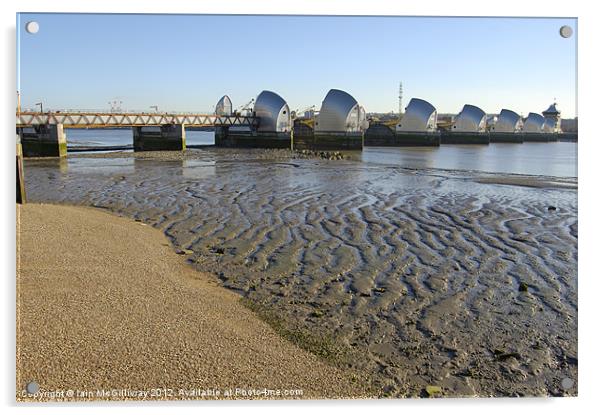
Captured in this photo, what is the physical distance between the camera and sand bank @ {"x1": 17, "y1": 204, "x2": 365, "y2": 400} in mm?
3516

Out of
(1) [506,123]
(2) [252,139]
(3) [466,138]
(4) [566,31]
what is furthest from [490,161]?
(1) [506,123]

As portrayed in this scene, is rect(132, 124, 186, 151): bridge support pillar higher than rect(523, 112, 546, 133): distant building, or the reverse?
rect(523, 112, 546, 133): distant building

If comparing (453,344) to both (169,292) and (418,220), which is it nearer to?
(169,292)

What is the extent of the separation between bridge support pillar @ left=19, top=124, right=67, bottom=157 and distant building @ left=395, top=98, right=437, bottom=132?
34186mm

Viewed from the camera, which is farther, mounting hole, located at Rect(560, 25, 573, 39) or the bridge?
the bridge

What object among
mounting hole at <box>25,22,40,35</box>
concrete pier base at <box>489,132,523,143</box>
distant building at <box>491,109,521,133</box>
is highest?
distant building at <box>491,109,521,133</box>

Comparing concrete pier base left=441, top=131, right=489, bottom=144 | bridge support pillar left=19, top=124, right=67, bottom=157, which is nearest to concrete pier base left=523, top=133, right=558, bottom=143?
concrete pier base left=441, top=131, right=489, bottom=144

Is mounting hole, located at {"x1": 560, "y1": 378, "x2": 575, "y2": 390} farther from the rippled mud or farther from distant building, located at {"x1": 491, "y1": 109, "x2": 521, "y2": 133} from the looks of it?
distant building, located at {"x1": 491, "y1": 109, "x2": 521, "y2": 133}

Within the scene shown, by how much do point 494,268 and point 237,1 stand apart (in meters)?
4.52

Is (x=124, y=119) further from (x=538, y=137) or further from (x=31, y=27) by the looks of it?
(x=538, y=137)

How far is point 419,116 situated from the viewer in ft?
173

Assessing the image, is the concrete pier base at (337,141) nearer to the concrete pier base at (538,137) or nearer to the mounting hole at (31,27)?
the concrete pier base at (538,137)

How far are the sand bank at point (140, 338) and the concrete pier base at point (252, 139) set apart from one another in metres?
33.9

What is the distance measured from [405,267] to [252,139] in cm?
3439
